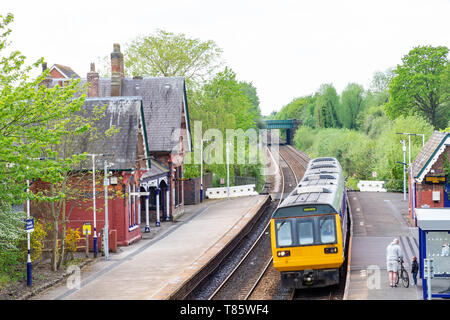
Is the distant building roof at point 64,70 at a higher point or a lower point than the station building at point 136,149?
higher

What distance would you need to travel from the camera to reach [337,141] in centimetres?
7338

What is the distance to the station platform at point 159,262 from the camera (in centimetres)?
1953

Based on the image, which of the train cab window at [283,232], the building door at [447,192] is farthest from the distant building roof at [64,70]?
the train cab window at [283,232]

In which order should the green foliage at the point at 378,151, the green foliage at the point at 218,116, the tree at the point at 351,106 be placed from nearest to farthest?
the green foliage at the point at 218,116 → the green foliage at the point at 378,151 → the tree at the point at 351,106

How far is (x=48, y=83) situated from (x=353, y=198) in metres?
24.3

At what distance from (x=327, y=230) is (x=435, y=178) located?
1466 centimetres

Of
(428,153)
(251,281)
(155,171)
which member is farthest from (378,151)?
(251,281)

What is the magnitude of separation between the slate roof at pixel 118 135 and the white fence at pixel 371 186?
28828 millimetres

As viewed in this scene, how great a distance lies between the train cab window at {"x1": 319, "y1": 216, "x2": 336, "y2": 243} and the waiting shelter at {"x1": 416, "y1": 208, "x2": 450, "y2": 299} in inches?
106

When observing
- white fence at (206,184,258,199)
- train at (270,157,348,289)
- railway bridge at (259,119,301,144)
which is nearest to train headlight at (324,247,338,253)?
train at (270,157,348,289)

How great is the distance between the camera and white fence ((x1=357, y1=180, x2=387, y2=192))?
5177 cm

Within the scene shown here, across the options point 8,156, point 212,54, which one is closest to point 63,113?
point 8,156

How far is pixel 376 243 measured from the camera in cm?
2656

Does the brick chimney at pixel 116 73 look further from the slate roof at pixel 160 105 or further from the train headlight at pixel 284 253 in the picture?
the train headlight at pixel 284 253
